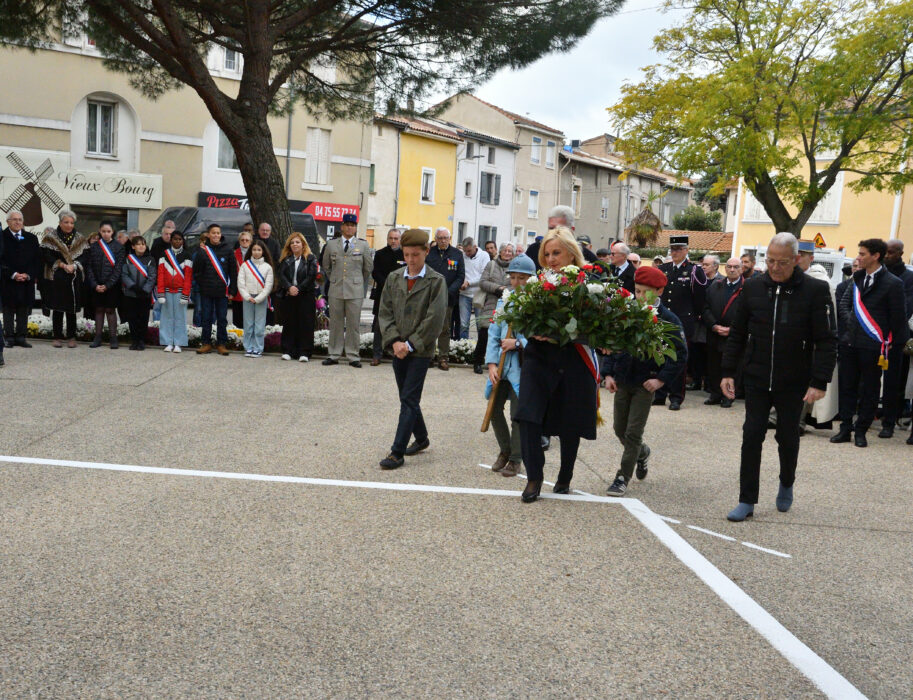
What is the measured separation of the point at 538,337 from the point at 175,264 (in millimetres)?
8793

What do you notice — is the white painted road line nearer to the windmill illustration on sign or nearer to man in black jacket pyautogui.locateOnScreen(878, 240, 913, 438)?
man in black jacket pyautogui.locateOnScreen(878, 240, 913, 438)

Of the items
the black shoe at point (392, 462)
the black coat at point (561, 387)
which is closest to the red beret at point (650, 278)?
the black coat at point (561, 387)

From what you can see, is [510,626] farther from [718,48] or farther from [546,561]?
[718,48]

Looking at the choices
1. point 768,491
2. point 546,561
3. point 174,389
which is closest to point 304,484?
point 546,561

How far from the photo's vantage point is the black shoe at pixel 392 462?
23.7ft

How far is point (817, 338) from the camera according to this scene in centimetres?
627

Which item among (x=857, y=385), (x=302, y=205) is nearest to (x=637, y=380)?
(x=857, y=385)

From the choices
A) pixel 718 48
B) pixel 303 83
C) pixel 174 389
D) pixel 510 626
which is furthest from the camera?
pixel 718 48

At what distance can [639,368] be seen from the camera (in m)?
6.89

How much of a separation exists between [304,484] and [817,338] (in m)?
3.71

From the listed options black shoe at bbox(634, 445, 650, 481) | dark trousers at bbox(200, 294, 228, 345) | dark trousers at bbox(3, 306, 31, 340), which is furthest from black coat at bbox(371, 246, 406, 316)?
black shoe at bbox(634, 445, 650, 481)

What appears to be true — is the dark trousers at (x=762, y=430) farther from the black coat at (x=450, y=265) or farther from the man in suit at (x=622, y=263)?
the black coat at (x=450, y=265)

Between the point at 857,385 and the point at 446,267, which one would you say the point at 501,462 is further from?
the point at 446,267

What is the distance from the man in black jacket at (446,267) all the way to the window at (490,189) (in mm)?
41687
